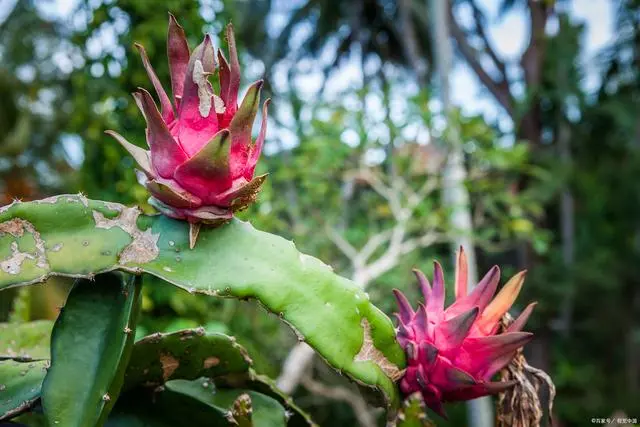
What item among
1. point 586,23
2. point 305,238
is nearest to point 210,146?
point 305,238

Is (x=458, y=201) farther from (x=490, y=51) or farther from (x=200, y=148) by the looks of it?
(x=490, y=51)

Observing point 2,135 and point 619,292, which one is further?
point 619,292

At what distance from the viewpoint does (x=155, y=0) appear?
233 cm

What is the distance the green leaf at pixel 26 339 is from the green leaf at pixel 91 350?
29 cm

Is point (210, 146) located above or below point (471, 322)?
above

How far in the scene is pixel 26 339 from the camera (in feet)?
3.10

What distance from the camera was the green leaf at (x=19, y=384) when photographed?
68 centimetres

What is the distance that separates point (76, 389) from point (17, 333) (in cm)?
37

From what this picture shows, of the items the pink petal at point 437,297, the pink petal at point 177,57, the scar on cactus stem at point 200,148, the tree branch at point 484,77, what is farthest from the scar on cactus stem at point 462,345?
the tree branch at point 484,77

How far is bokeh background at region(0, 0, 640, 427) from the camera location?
2.43 metres

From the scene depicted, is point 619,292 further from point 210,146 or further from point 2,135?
point 210,146

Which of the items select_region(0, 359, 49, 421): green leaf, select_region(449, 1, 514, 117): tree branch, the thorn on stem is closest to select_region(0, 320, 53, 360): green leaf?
select_region(0, 359, 49, 421): green leaf

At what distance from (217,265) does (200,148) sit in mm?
127

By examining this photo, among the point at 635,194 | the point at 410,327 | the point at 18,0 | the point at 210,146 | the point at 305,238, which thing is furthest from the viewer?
the point at 18,0
